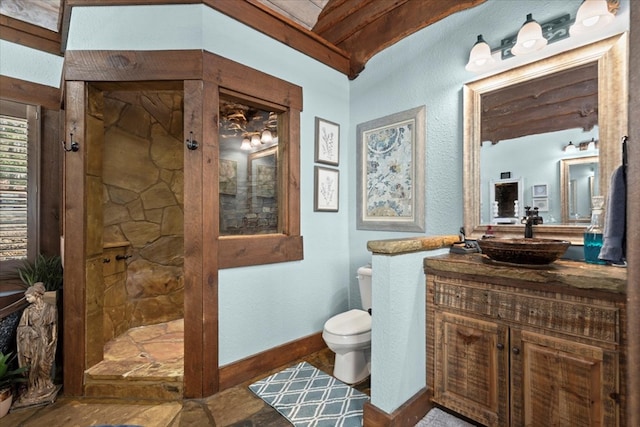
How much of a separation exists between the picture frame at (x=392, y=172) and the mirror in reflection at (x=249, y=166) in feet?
2.75

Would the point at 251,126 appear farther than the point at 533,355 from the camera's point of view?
Yes

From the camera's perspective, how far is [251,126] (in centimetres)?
255

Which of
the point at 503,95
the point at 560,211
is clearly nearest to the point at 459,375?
the point at 560,211

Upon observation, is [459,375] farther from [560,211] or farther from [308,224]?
[308,224]

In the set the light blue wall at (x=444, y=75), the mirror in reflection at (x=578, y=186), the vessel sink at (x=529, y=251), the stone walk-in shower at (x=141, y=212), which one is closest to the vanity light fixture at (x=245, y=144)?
the stone walk-in shower at (x=141, y=212)

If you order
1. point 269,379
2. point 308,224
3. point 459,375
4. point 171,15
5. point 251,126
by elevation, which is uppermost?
point 171,15

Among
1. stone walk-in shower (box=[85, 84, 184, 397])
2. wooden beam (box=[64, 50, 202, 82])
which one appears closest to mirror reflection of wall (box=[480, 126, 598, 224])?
wooden beam (box=[64, 50, 202, 82])

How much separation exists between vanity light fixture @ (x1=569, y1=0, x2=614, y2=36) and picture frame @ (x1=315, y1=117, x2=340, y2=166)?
173 centimetres

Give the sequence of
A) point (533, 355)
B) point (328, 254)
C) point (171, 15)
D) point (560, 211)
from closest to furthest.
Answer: point (533, 355) < point (560, 211) < point (171, 15) < point (328, 254)

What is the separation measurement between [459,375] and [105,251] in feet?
9.28

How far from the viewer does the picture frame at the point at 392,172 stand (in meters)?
2.39

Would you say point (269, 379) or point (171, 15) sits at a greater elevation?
point (171, 15)

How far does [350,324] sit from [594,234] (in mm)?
1523

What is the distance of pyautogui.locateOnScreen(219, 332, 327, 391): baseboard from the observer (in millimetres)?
2055
